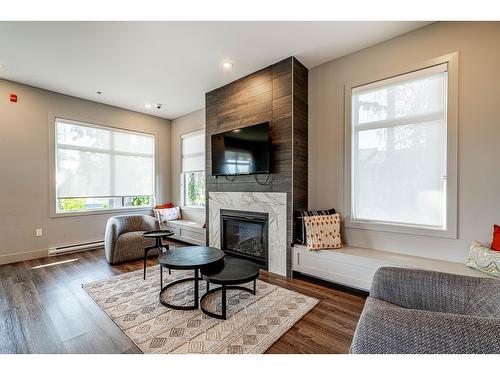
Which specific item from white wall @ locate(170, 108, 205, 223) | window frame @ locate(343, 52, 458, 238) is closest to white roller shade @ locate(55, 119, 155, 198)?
white wall @ locate(170, 108, 205, 223)

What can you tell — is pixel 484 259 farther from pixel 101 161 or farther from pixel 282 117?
pixel 101 161

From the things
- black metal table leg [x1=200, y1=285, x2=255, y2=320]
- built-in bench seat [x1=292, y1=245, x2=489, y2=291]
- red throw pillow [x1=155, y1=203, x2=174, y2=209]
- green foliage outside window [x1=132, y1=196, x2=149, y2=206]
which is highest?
green foliage outside window [x1=132, y1=196, x2=149, y2=206]

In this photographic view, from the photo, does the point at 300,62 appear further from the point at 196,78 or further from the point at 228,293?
Answer: the point at 228,293

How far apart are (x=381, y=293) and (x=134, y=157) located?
5131 millimetres

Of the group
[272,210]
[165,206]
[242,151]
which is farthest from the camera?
[165,206]

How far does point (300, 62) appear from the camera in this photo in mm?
3098

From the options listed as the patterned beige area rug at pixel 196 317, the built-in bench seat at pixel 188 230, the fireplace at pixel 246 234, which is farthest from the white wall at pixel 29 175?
the fireplace at pixel 246 234

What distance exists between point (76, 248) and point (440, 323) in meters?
5.14

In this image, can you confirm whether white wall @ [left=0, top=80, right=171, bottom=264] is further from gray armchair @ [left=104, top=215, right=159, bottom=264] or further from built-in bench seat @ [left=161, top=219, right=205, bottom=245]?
built-in bench seat @ [left=161, top=219, right=205, bottom=245]

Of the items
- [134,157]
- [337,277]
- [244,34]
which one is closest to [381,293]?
[337,277]

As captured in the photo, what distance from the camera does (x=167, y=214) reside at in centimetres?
513

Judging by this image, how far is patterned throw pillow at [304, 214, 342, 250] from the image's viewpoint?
2791 mm

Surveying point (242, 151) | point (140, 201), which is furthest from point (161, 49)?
point (140, 201)

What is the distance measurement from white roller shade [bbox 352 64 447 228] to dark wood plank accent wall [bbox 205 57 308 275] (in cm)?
67
